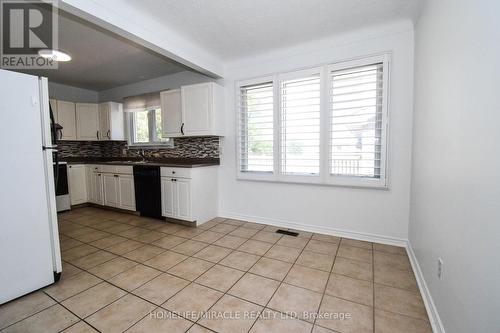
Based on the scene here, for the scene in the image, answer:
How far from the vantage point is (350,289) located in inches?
69.5

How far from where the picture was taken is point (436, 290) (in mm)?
1430

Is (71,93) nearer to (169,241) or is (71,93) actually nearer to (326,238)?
(169,241)

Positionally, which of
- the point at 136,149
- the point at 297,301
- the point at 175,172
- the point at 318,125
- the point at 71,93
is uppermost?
the point at 71,93

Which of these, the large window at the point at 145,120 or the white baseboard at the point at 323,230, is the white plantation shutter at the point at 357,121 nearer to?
the white baseboard at the point at 323,230

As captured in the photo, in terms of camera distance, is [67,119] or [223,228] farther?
[67,119]

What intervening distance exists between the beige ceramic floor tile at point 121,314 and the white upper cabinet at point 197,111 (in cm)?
230

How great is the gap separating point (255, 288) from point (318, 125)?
6.60ft

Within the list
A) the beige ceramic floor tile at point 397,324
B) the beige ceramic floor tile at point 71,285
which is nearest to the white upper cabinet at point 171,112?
the beige ceramic floor tile at point 71,285

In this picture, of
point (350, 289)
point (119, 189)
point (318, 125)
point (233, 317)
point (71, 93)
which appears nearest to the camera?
point (233, 317)

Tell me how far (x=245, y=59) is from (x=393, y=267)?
125 inches

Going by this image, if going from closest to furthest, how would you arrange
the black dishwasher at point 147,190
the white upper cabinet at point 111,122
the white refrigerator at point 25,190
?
the white refrigerator at point 25,190
the black dishwasher at point 147,190
the white upper cabinet at point 111,122

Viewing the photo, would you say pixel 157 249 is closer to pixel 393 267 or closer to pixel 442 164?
pixel 393 267

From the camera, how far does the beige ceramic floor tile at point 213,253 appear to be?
7.50 feet

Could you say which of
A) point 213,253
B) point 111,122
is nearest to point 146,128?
point 111,122
